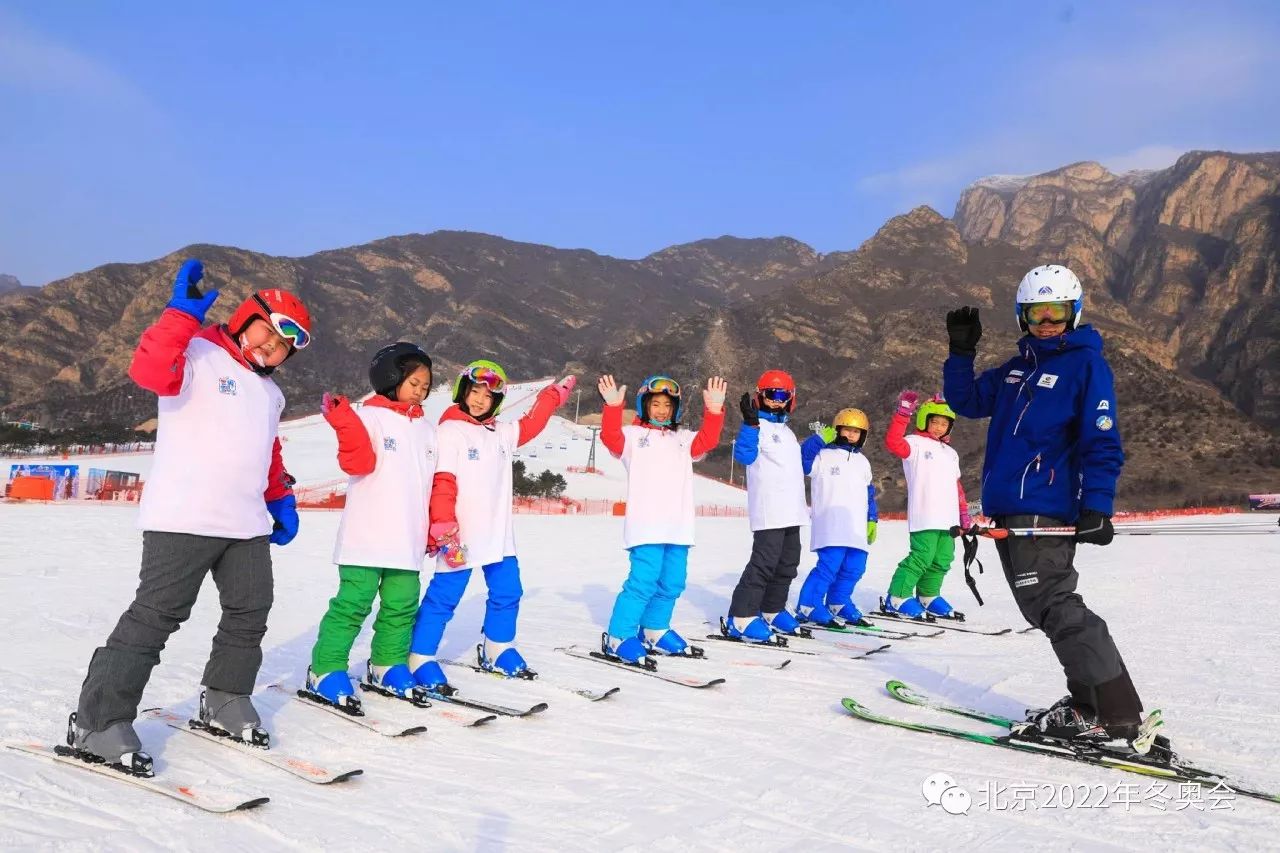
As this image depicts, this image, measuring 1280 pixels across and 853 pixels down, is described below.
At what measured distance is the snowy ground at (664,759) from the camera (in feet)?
10.6

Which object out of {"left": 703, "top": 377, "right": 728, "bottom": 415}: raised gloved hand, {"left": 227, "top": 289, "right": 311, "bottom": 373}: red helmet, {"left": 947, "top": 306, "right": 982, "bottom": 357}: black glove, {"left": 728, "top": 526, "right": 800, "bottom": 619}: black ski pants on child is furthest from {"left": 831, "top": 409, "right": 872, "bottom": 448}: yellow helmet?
{"left": 227, "top": 289, "right": 311, "bottom": 373}: red helmet

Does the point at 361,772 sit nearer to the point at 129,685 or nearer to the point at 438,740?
the point at 438,740

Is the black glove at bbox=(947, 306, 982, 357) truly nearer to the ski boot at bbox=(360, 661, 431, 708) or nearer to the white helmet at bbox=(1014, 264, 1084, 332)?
the white helmet at bbox=(1014, 264, 1084, 332)

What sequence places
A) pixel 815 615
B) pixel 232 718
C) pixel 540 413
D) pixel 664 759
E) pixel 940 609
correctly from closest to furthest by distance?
pixel 232 718 → pixel 664 759 → pixel 540 413 → pixel 815 615 → pixel 940 609

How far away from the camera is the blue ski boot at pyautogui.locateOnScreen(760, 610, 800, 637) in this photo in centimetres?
836

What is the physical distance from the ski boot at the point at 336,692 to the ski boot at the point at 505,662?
118cm

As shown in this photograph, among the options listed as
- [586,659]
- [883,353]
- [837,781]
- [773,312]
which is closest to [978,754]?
[837,781]

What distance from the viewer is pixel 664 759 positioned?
4.25 meters

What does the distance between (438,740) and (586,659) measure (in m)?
2.37

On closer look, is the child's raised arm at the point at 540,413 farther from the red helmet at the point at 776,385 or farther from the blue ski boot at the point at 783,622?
the blue ski boot at the point at 783,622

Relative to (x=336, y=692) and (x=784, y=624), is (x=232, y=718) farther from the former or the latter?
(x=784, y=624)

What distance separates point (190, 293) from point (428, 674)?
275cm

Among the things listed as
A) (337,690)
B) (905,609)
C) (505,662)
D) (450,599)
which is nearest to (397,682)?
(337,690)

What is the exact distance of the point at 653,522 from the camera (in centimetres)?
671
